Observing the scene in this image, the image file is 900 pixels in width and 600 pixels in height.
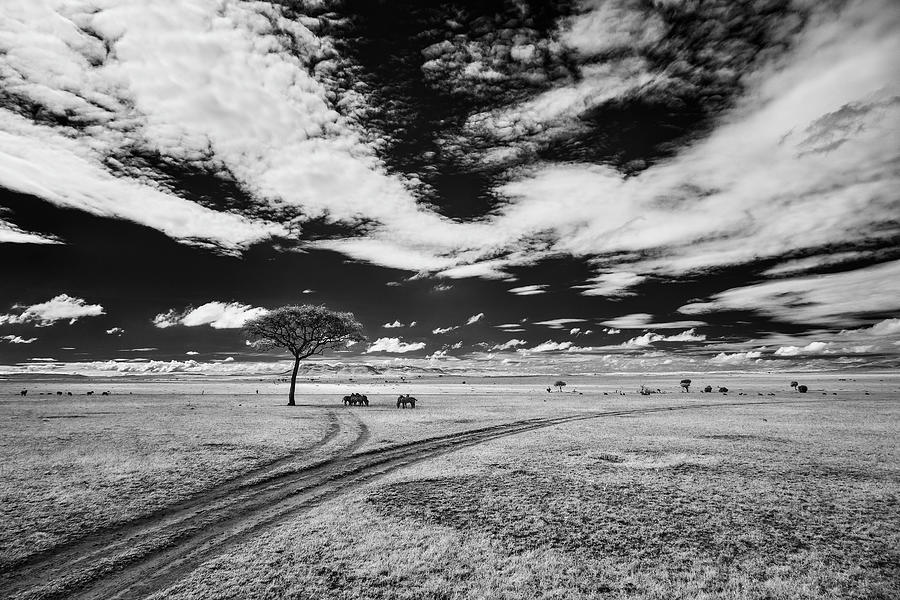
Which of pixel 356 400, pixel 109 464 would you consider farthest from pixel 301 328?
pixel 109 464

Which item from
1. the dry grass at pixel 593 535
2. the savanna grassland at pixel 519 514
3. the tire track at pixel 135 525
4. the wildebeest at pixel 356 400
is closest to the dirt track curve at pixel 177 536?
the tire track at pixel 135 525

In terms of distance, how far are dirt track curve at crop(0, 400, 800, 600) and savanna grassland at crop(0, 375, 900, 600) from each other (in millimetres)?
511

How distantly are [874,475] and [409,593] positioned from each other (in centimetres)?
2034

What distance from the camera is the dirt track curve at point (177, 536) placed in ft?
28.8

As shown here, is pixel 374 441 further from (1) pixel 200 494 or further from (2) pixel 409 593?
(2) pixel 409 593

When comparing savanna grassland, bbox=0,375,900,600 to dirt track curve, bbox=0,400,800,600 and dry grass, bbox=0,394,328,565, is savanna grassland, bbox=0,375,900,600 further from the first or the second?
dirt track curve, bbox=0,400,800,600

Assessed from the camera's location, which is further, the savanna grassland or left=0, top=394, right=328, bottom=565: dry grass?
left=0, top=394, right=328, bottom=565: dry grass

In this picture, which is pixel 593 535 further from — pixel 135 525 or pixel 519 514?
pixel 135 525

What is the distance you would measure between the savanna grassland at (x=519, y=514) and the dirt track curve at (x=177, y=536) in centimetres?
51

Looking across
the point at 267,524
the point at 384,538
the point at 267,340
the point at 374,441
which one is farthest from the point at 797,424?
the point at 267,340

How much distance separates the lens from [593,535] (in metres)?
11.2

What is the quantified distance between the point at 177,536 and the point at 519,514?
369 inches

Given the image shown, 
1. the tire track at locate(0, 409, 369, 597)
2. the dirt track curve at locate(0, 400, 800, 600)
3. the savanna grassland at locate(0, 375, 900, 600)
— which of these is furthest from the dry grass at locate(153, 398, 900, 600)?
the tire track at locate(0, 409, 369, 597)

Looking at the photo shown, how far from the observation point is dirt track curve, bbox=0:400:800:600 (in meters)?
8.79
